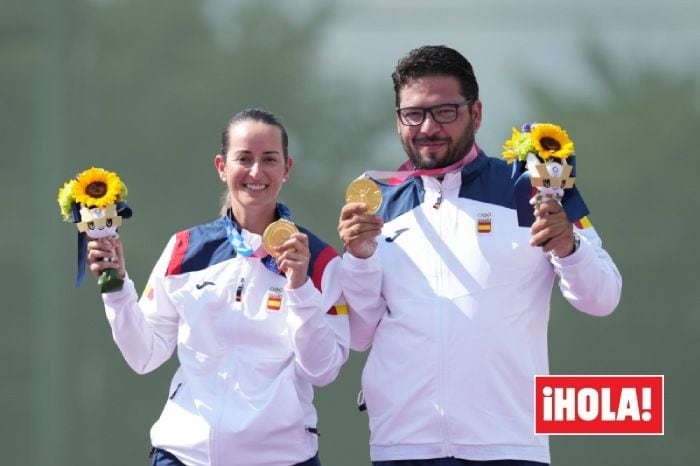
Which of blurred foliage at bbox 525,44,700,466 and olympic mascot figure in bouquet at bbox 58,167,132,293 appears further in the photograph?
blurred foliage at bbox 525,44,700,466

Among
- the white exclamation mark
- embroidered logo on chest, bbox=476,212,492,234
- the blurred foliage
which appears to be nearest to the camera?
embroidered logo on chest, bbox=476,212,492,234

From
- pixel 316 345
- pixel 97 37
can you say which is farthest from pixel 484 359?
pixel 97 37

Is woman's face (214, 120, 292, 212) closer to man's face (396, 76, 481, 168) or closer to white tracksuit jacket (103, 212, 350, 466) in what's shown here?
white tracksuit jacket (103, 212, 350, 466)

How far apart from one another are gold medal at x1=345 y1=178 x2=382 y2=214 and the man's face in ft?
0.72

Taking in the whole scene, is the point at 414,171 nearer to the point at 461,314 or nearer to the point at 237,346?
the point at 461,314

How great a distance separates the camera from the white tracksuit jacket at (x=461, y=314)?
12.0ft

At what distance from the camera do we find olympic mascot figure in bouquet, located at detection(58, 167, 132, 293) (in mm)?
3797

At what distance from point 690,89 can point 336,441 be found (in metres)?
2.73

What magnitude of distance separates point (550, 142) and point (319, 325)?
0.86 metres

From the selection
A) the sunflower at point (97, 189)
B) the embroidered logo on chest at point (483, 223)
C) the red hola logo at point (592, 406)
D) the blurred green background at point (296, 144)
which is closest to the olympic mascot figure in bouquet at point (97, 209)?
the sunflower at point (97, 189)

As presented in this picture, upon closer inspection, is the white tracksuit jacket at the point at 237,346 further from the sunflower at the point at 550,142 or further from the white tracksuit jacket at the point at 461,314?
the sunflower at the point at 550,142

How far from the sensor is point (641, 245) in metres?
6.88

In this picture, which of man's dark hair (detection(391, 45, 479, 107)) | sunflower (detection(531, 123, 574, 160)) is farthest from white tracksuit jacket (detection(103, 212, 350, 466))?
sunflower (detection(531, 123, 574, 160))

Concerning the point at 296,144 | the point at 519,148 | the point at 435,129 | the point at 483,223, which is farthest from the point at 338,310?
the point at 296,144
